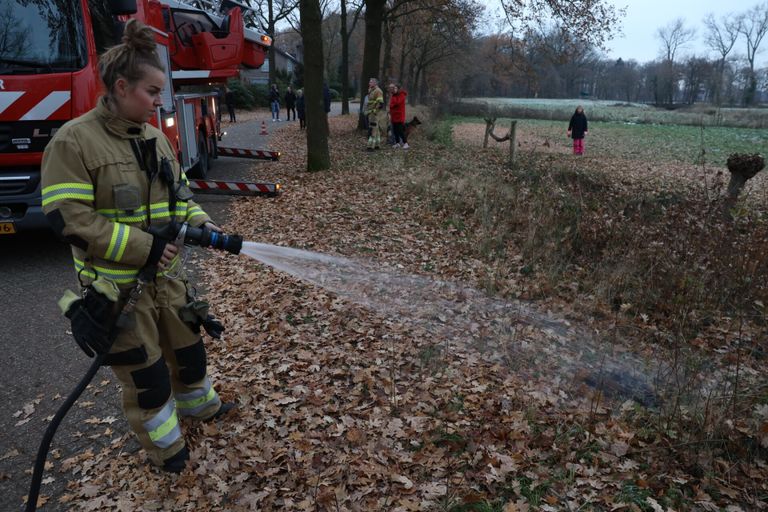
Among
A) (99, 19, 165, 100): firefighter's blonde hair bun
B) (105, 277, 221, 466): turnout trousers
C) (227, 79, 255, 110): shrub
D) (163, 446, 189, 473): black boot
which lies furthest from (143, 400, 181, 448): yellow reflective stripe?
(227, 79, 255, 110): shrub

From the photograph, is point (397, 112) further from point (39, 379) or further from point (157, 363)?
point (157, 363)

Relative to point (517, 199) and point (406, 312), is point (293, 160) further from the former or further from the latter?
point (406, 312)

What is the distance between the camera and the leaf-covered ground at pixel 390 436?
10.6 feet

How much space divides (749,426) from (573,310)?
2349mm

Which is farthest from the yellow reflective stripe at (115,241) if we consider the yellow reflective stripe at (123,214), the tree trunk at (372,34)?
the tree trunk at (372,34)

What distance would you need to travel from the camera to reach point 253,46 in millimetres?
12844

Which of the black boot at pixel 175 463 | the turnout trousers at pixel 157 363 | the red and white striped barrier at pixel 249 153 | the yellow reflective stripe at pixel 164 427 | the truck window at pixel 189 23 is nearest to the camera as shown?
the turnout trousers at pixel 157 363

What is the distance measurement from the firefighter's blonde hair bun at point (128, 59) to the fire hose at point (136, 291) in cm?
78

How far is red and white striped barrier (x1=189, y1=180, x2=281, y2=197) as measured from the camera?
10328 millimetres

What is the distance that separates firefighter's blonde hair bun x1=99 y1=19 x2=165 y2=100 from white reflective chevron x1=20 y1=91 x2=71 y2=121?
13.6ft

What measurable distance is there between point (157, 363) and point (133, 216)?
33.9 inches

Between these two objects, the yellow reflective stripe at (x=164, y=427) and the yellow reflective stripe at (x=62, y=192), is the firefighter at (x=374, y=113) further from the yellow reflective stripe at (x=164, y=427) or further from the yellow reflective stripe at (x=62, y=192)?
the yellow reflective stripe at (x=62, y=192)

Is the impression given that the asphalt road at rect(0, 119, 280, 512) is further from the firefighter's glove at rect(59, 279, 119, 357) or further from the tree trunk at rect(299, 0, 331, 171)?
the tree trunk at rect(299, 0, 331, 171)

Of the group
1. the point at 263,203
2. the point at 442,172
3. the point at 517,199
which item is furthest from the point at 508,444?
the point at 442,172
